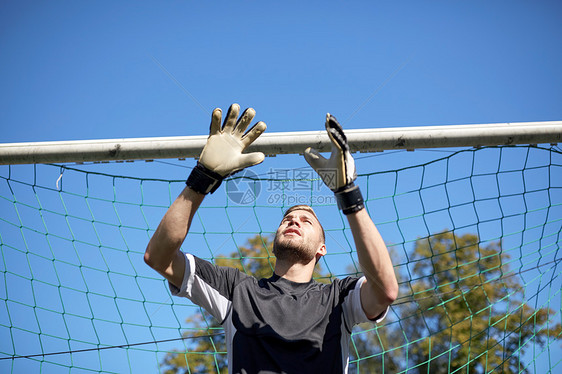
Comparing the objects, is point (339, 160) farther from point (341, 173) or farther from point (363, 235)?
point (363, 235)

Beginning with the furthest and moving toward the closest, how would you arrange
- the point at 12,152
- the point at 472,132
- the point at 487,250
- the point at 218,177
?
1. the point at 487,250
2. the point at 12,152
3. the point at 472,132
4. the point at 218,177

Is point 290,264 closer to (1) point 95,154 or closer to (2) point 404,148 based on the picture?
(2) point 404,148

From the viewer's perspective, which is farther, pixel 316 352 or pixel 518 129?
pixel 518 129

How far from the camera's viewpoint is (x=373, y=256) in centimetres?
192

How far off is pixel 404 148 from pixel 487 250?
812cm

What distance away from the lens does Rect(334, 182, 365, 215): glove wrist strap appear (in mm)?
1945

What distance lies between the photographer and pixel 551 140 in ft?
9.34

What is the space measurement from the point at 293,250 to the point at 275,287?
8.1 inches

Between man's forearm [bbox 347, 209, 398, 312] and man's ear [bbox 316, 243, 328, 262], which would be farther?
man's ear [bbox 316, 243, 328, 262]

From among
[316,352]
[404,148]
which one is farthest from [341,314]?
[404,148]

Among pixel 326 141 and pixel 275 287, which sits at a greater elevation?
pixel 326 141

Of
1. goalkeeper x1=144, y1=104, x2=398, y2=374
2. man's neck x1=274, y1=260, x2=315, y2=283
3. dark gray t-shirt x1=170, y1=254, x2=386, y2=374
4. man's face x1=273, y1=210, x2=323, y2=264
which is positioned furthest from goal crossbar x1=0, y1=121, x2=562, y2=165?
dark gray t-shirt x1=170, y1=254, x2=386, y2=374

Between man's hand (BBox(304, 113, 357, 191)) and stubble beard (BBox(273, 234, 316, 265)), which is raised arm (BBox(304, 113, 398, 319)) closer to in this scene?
man's hand (BBox(304, 113, 357, 191))

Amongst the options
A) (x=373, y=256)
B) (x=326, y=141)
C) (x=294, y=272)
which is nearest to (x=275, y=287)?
(x=294, y=272)
